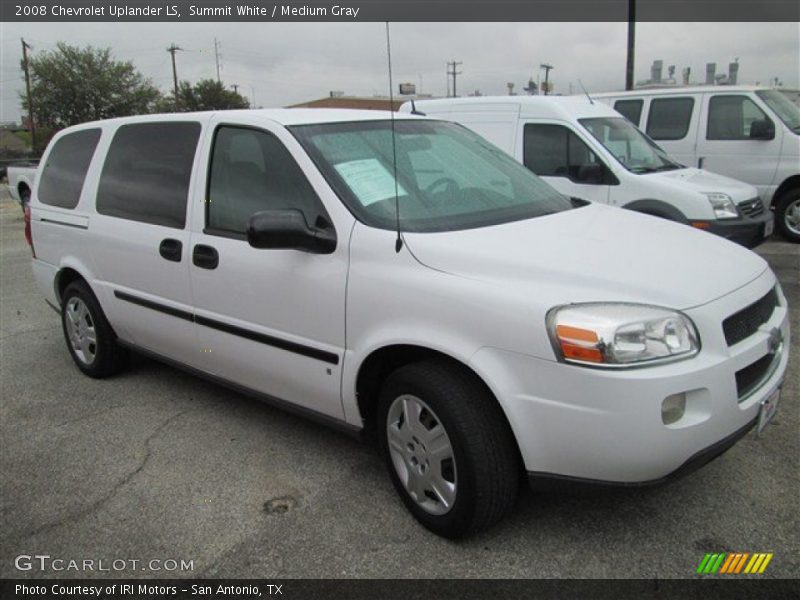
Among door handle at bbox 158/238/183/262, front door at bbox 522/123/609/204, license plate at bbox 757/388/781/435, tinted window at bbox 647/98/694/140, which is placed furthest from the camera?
tinted window at bbox 647/98/694/140

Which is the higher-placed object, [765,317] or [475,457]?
[765,317]

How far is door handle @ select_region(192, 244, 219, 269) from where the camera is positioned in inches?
134

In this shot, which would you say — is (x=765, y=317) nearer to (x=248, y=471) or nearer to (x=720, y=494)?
(x=720, y=494)

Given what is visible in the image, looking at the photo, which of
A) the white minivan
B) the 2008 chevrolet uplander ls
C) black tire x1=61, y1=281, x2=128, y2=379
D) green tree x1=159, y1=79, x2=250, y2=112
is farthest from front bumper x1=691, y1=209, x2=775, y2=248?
green tree x1=159, y1=79, x2=250, y2=112

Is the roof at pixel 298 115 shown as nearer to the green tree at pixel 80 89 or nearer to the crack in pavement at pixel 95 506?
the crack in pavement at pixel 95 506

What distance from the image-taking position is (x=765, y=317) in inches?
107

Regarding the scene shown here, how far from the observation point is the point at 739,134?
28.7ft

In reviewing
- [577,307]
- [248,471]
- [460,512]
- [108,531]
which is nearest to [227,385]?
[248,471]

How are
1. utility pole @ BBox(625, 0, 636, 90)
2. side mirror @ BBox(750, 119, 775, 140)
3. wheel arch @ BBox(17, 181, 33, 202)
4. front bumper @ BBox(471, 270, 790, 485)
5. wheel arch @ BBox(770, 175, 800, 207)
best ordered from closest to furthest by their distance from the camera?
front bumper @ BBox(471, 270, 790, 485)
side mirror @ BBox(750, 119, 775, 140)
wheel arch @ BBox(770, 175, 800, 207)
wheel arch @ BBox(17, 181, 33, 202)
utility pole @ BBox(625, 0, 636, 90)

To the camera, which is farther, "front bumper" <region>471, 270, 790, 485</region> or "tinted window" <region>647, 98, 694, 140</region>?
"tinted window" <region>647, 98, 694, 140</region>

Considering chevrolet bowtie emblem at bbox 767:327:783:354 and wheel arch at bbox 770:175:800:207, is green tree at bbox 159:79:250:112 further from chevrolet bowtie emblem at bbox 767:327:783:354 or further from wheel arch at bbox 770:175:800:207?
chevrolet bowtie emblem at bbox 767:327:783:354

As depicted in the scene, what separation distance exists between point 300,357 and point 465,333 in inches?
37.3

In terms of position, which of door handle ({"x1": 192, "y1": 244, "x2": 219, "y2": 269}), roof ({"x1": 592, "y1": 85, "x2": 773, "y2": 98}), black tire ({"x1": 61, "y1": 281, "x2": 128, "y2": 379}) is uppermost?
roof ({"x1": 592, "y1": 85, "x2": 773, "y2": 98})
